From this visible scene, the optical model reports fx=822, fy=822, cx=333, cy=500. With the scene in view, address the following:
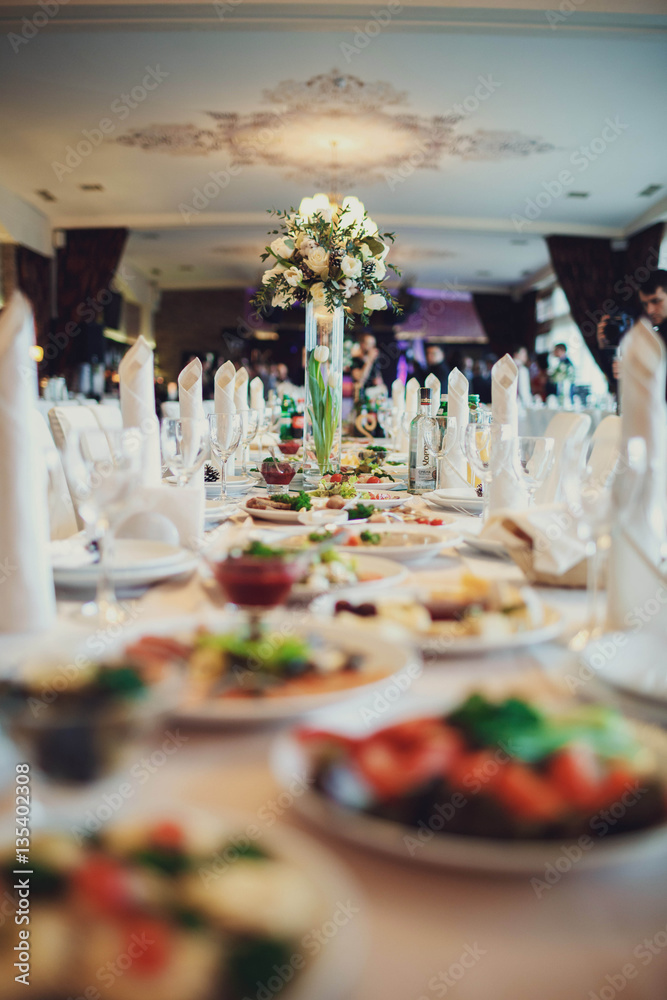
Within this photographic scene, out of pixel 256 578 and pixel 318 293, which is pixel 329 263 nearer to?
pixel 318 293

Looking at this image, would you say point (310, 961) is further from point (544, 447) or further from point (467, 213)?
point (467, 213)

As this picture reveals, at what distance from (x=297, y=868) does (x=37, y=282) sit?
39.4 ft

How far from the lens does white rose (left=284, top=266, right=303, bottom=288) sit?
266 cm

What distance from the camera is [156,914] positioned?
394 mm

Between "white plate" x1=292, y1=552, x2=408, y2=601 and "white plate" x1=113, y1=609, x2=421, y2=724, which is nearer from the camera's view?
"white plate" x1=113, y1=609, x2=421, y2=724

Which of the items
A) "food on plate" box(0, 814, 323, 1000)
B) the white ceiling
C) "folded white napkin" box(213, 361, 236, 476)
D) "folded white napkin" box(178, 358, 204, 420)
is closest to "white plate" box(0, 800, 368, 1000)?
"food on plate" box(0, 814, 323, 1000)

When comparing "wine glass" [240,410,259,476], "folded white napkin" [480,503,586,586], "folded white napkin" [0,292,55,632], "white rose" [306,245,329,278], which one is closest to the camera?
"folded white napkin" [0,292,55,632]

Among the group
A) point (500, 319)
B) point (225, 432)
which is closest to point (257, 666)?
point (225, 432)

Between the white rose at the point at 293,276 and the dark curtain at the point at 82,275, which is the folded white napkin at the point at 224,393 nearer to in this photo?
the white rose at the point at 293,276

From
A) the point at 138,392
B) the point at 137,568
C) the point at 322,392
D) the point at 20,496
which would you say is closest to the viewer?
the point at 20,496

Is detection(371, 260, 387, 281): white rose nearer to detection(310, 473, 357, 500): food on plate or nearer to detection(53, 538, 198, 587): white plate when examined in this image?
detection(310, 473, 357, 500): food on plate

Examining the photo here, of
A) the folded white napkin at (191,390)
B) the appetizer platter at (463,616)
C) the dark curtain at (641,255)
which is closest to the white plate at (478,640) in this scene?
the appetizer platter at (463,616)

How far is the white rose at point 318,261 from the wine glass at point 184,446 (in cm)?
113

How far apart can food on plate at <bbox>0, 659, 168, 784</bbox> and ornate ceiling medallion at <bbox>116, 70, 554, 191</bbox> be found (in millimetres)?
6857
